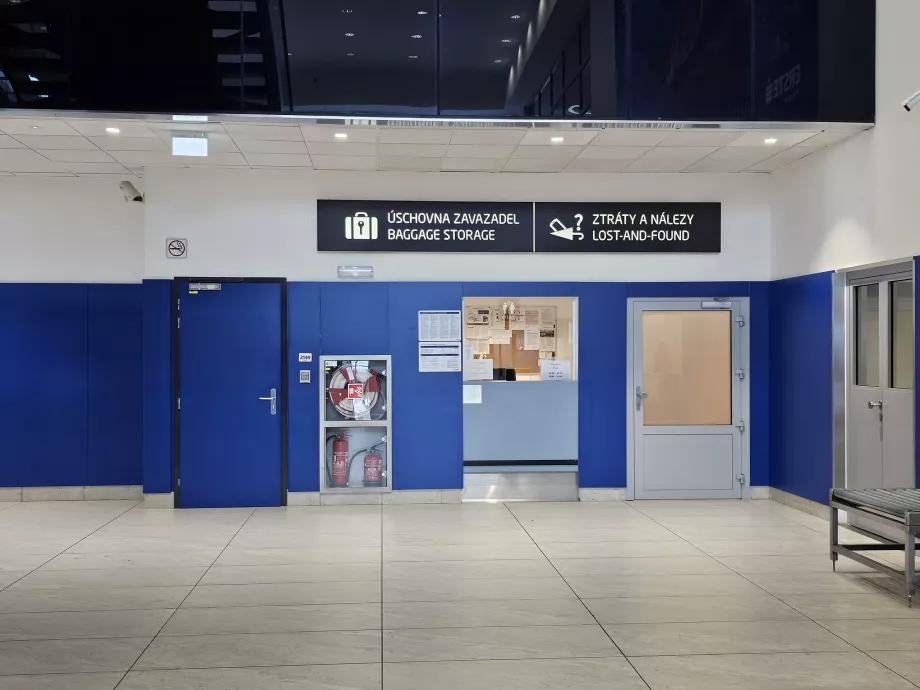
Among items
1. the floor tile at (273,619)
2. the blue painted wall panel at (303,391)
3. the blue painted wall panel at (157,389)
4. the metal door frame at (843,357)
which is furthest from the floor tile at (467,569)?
the blue painted wall panel at (157,389)

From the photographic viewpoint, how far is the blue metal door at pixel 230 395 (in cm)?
794

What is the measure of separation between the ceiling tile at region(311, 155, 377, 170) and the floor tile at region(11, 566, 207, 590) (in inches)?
138

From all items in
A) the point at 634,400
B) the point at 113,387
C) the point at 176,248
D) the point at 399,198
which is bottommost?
the point at 634,400

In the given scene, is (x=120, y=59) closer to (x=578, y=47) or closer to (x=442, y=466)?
(x=578, y=47)

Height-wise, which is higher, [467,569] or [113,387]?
[113,387]

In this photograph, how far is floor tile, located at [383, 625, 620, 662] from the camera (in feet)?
13.3

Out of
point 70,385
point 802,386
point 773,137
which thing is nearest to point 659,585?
point 802,386

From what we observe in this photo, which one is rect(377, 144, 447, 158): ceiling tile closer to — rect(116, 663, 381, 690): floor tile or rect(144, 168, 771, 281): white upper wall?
rect(144, 168, 771, 281): white upper wall

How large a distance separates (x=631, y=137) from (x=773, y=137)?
3.57ft

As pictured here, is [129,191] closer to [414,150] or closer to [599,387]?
[414,150]

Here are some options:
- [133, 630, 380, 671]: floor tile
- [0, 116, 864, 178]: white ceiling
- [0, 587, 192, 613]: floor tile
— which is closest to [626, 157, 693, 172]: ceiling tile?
[0, 116, 864, 178]: white ceiling

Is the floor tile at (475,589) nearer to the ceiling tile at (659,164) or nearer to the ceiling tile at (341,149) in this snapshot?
the ceiling tile at (341,149)

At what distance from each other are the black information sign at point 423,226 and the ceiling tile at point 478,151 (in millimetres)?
745

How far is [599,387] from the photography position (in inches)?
326
